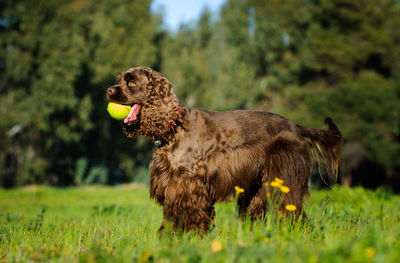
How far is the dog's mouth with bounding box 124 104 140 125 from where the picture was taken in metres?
4.50

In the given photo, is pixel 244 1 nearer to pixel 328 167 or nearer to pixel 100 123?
pixel 100 123

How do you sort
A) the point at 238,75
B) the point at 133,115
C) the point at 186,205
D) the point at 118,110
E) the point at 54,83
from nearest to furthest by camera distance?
the point at 186,205 < the point at 118,110 < the point at 133,115 < the point at 54,83 < the point at 238,75

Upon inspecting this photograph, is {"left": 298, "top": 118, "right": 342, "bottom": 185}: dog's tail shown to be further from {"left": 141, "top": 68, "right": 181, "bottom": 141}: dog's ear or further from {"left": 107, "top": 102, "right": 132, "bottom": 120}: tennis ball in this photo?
{"left": 107, "top": 102, "right": 132, "bottom": 120}: tennis ball

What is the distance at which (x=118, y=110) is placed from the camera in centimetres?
440

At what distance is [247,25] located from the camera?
28.5 metres

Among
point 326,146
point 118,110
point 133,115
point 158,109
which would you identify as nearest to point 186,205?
point 158,109

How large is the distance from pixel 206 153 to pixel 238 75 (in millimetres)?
22996

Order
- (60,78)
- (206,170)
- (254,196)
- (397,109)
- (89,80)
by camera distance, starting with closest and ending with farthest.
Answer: (206,170)
(254,196)
(397,109)
(60,78)
(89,80)

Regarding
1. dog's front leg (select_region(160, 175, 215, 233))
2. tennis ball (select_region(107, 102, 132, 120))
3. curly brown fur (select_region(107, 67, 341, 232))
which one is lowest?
dog's front leg (select_region(160, 175, 215, 233))

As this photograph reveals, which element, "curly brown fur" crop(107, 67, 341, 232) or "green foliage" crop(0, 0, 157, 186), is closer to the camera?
"curly brown fur" crop(107, 67, 341, 232)

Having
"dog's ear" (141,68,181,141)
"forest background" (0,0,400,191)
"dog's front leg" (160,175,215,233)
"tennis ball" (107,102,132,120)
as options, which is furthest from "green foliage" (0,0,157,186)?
"dog's front leg" (160,175,215,233)

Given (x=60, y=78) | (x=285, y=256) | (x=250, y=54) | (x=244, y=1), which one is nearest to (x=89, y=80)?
(x=60, y=78)

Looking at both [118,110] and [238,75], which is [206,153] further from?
[238,75]

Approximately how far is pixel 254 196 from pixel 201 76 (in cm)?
3256
